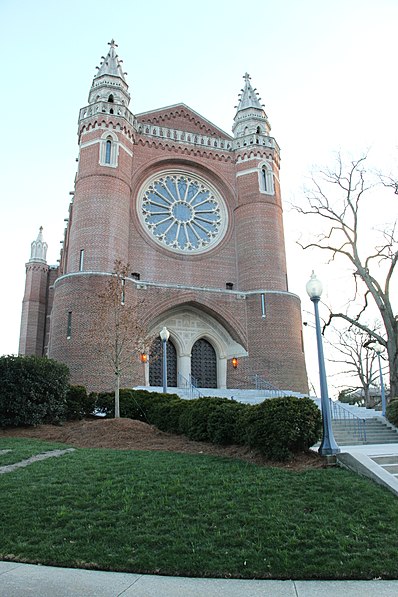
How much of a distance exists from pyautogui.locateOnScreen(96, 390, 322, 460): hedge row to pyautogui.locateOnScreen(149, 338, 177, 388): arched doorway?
9.51 meters

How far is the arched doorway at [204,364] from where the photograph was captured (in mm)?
26656

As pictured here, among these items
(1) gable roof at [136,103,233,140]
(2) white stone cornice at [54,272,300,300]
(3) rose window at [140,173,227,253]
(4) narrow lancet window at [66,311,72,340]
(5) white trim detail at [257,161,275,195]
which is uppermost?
(1) gable roof at [136,103,233,140]

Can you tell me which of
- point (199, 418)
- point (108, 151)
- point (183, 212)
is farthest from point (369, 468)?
point (183, 212)

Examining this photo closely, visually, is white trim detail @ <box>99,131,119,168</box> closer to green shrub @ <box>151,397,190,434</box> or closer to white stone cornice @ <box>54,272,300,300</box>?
white stone cornice @ <box>54,272,300,300</box>

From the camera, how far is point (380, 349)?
64.1 feet

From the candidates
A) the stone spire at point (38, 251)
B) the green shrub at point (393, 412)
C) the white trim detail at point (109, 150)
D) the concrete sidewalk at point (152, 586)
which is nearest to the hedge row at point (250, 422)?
the concrete sidewalk at point (152, 586)

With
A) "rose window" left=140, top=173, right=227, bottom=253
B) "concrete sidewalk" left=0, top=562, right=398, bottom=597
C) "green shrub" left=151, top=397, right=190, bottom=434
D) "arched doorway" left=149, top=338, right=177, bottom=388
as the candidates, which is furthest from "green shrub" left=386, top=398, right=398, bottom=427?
"rose window" left=140, top=173, right=227, bottom=253

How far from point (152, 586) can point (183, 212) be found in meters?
26.5

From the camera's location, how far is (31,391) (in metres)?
15.1

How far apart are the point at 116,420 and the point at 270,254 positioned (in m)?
16.5

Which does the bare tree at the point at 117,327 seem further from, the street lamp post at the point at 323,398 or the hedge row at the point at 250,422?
the street lamp post at the point at 323,398

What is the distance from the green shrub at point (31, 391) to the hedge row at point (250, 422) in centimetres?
315

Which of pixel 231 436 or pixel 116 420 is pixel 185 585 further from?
pixel 116 420

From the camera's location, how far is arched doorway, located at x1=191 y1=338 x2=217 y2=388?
2666cm
